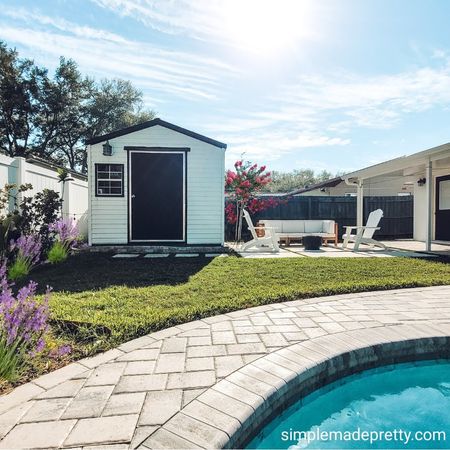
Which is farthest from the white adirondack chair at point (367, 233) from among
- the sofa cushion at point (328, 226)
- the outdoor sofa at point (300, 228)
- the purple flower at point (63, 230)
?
the purple flower at point (63, 230)

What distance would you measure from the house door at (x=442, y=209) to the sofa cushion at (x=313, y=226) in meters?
3.86

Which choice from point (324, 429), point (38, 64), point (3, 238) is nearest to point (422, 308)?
point (324, 429)

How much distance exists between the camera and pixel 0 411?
67.7 inches

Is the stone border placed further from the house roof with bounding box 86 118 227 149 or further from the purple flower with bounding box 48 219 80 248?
the house roof with bounding box 86 118 227 149

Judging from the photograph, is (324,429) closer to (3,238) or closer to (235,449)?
(235,449)

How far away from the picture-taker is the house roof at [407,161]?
7.10 meters

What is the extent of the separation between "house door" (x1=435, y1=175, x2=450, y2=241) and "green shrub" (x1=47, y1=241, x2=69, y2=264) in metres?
10.8

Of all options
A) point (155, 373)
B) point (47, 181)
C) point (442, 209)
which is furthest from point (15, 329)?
point (442, 209)

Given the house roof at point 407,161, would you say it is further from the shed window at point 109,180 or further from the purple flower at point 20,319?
the purple flower at point 20,319

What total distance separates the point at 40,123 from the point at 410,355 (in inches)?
944

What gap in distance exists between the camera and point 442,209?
1083 cm

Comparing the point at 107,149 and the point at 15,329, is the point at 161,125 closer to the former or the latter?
the point at 107,149

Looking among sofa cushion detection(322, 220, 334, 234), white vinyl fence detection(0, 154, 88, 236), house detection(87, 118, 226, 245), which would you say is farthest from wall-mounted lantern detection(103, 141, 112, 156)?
sofa cushion detection(322, 220, 334, 234)

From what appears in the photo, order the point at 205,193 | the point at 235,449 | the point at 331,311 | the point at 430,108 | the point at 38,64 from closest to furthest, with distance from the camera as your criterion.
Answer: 1. the point at 235,449
2. the point at 331,311
3. the point at 205,193
4. the point at 430,108
5. the point at 38,64
